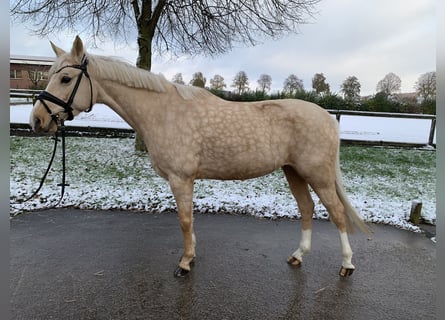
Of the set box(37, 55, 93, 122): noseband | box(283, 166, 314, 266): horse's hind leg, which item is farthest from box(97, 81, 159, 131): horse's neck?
box(283, 166, 314, 266): horse's hind leg

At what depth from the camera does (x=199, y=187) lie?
18.0 feet

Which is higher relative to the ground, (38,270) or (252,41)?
(252,41)

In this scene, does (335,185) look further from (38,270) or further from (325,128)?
(38,270)

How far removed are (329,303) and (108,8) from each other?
27.5 ft

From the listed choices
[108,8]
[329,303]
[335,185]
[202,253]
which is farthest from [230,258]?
[108,8]

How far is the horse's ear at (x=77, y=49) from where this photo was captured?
2402 millimetres

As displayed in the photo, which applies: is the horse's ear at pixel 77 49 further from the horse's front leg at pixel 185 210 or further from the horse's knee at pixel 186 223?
the horse's knee at pixel 186 223

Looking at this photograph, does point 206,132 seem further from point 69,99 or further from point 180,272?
point 180,272

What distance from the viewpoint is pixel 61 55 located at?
251cm

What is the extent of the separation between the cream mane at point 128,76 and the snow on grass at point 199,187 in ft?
7.59

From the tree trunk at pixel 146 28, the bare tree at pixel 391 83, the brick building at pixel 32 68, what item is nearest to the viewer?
the brick building at pixel 32 68

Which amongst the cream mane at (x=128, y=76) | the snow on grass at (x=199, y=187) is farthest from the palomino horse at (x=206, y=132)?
the snow on grass at (x=199, y=187)

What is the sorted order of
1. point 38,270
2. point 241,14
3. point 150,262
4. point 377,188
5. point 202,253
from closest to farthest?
point 38,270 < point 150,262 < point 202,253 < point 377,188 < point 241,14

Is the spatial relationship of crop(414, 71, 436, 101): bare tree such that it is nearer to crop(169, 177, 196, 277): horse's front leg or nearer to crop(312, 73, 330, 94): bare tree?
crop(169, 177, 196, 277): horse's front leg
